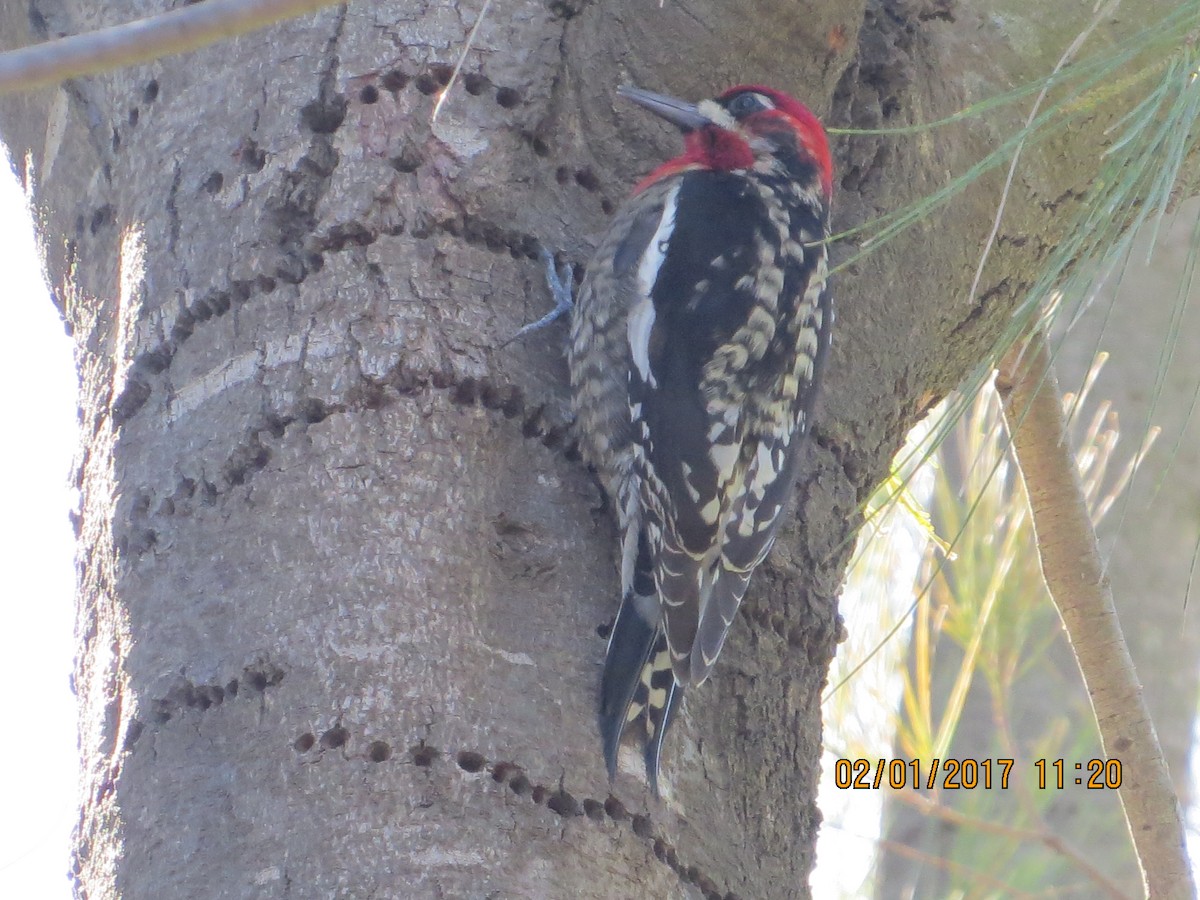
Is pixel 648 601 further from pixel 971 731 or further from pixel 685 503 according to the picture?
pixel 971 731

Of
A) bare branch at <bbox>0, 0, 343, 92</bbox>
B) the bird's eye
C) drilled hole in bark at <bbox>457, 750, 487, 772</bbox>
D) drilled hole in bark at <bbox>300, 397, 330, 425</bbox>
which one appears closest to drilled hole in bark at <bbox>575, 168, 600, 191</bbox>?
the bird's eye

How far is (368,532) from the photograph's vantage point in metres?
2.04

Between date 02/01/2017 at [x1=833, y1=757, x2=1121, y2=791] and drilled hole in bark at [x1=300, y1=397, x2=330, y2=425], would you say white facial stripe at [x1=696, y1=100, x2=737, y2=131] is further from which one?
date 02/01/2017 at [x1=833, y1=757, x2=1121, y2=791]

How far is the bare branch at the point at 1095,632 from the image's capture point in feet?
8.18

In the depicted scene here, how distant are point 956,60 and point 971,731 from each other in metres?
2.35

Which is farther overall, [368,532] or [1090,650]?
[1090,650]

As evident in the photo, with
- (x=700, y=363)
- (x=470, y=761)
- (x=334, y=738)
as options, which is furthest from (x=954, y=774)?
(x=334, y=738)

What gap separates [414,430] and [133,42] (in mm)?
1174

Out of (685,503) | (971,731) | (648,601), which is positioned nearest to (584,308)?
(685,503)

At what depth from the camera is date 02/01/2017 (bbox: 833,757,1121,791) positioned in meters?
3.62

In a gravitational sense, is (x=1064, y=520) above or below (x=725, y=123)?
below

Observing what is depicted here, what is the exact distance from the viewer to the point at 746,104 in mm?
2834

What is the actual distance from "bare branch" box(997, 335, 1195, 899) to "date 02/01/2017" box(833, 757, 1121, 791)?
2.58 feet

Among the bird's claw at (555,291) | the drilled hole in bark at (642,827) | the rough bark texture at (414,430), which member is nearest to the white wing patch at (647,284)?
the rough bark texture at (414,430)
